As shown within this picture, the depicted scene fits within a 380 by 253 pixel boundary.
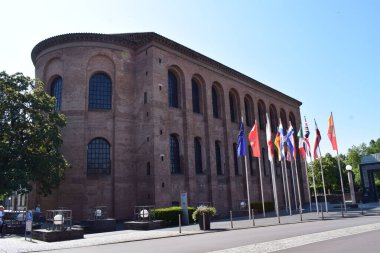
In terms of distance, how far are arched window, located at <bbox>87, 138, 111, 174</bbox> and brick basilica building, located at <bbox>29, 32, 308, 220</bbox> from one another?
86 millimetres

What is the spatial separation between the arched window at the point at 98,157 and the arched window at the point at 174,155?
19.3 ft

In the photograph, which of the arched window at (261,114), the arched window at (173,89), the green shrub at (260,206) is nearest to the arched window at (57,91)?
the arched window at (173,89)

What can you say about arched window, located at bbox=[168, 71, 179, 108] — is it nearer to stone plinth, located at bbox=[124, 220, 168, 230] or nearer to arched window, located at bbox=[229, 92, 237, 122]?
arched window, located at bbox=[229, 92, 237, 122]

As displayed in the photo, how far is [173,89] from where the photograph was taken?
3347 cm

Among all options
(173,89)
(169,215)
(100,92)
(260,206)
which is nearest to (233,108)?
(173,89)

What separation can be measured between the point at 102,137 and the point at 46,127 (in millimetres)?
5806

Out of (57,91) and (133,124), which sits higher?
(57,91)

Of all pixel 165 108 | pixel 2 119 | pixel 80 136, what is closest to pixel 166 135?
pixel 165 108

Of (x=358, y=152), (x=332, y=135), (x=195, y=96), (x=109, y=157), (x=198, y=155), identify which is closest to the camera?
(x=332, y=135)

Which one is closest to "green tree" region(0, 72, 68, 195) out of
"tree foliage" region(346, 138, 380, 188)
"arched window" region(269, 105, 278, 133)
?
"arched window" region(269, 105, 278, 133)

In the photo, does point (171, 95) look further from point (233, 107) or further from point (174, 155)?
point (233, 107)

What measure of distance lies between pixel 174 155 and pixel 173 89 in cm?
687

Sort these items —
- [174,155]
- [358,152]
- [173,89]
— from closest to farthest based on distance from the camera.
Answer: [174,155], [173,89], [358,152]

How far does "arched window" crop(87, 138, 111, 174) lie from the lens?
28.7m
